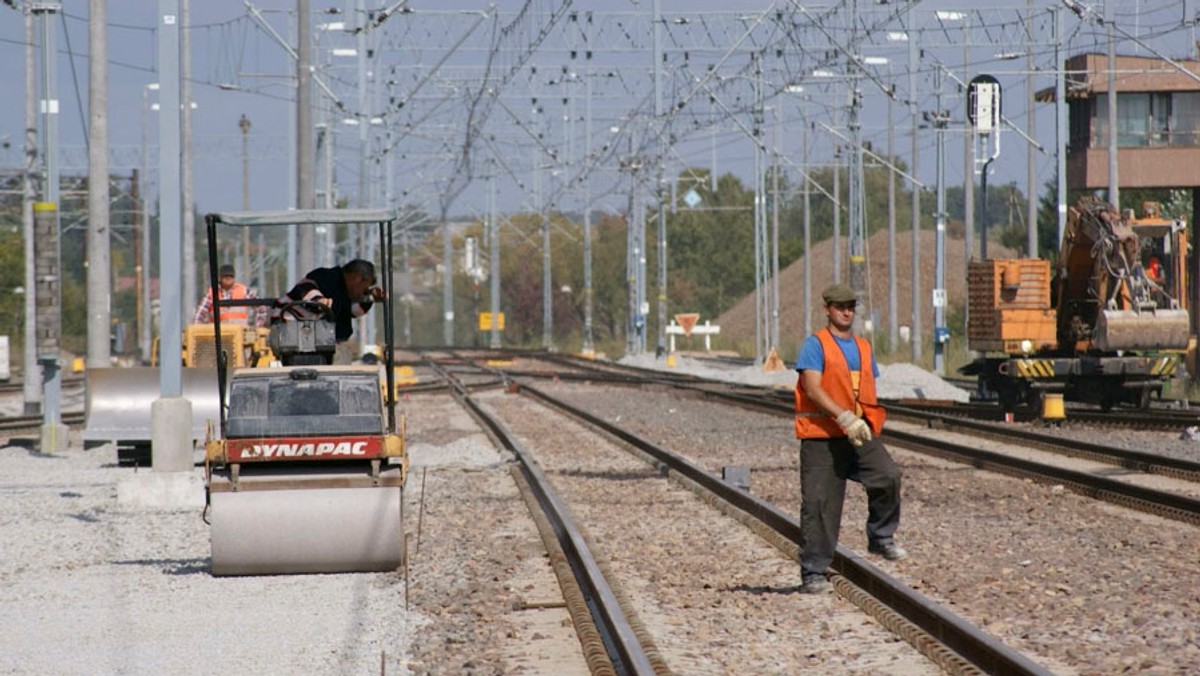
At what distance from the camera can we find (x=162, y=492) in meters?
18.6

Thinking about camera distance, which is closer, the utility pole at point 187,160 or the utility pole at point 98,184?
the utility pole at point 98,184

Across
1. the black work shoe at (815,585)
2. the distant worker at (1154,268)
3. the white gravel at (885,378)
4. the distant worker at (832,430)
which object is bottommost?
the white gravel at (885,378)

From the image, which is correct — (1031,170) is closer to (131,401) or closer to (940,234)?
(940,234)

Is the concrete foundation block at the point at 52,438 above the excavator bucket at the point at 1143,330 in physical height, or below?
below

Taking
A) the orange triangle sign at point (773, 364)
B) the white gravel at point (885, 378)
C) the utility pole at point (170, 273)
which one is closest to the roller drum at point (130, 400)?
the utility pole at point (170, 273)

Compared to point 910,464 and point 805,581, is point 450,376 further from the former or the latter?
point 805,581

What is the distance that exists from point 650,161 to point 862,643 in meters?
55.5

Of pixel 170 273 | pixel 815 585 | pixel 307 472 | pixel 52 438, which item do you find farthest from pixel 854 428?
pixel 52 438

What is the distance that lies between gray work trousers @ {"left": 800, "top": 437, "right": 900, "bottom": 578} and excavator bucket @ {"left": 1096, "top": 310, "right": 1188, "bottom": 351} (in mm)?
20121

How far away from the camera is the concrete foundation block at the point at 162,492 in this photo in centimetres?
1859

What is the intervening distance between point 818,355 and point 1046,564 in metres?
2.49

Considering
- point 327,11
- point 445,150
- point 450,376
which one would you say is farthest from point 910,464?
point 445,150

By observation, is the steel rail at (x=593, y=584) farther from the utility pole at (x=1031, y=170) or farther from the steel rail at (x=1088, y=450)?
the utility pole at (x=1031, y=170)

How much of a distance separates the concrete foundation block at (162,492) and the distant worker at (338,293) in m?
4.90
